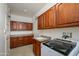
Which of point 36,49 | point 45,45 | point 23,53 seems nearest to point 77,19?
point 45,45

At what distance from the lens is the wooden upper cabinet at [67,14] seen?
120 cm

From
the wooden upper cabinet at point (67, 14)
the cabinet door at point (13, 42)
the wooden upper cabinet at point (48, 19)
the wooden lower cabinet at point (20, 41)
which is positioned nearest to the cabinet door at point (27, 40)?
the wooden lower cabinet at point (20, 41)

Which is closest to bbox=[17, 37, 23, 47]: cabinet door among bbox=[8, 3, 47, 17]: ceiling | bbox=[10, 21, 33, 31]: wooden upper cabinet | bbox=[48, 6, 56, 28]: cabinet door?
bbox=[10, 21, 33, 31]: wooden upper cabinet

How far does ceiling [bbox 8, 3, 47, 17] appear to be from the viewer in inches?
53.3

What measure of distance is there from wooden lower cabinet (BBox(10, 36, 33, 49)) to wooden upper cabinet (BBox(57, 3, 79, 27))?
514 mm

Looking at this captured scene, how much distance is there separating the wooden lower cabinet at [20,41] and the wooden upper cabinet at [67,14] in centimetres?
51

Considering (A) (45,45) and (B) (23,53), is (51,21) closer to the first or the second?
(A) (45,45)

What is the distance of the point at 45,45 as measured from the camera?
1.43 meters

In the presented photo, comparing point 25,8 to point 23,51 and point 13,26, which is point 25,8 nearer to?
point 13,26

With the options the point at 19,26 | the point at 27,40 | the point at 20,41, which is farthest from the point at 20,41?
the point at 19,26

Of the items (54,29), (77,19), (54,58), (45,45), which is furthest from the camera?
(54,29)

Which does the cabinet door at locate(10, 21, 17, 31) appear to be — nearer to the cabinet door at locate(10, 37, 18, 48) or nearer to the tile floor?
the cabinet door at locate(10, 37, 18, 48)

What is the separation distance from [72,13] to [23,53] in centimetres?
84

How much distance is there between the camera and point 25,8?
1366 millimetres
